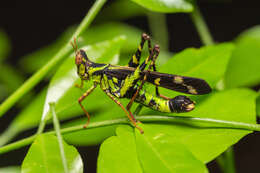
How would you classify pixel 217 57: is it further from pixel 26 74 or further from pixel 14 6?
pixel 14 6

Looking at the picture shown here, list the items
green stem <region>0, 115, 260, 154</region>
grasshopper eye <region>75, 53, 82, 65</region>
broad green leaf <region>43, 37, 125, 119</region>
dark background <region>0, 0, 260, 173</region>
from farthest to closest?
1. dark background <region>0, 0, 260, 173</region>
2. grasshopper eye <region>75, 53, 82, 65</region>
3. broad green leaf <region>43, 37, 125, 119</region>
4. green stem <region>0, 115, 260, 154</region>

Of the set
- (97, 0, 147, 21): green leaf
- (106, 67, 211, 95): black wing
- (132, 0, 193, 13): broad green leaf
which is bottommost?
(106, 67, 211, 95): black wing

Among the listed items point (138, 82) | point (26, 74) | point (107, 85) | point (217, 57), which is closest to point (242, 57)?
point (217, 57)

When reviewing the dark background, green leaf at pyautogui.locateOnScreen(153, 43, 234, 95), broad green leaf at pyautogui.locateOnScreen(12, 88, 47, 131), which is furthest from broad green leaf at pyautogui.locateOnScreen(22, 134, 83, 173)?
the dark background

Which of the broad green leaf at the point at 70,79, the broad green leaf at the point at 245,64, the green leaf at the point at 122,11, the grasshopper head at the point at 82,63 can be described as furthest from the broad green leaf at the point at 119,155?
the green leaf at the point at 122,11

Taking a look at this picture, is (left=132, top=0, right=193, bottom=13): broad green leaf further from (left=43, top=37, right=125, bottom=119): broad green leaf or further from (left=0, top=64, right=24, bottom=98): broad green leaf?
(left=0, top=64, right=24, bottom=98): broad green leaf
